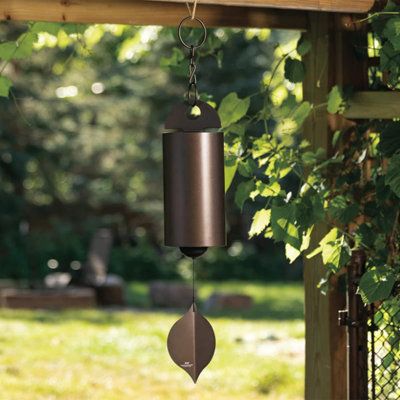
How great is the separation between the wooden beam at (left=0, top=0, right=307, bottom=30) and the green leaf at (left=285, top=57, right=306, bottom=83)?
0.12 meters

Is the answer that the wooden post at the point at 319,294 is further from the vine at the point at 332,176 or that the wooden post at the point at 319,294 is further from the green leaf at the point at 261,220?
the green leaf at the point at 261,220

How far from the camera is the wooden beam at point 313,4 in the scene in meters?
2.74

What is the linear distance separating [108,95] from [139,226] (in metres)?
2.26

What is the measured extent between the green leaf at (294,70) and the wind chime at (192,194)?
3.03ft

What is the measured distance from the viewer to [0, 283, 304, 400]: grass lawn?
6055 mm

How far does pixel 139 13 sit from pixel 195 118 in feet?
2.94

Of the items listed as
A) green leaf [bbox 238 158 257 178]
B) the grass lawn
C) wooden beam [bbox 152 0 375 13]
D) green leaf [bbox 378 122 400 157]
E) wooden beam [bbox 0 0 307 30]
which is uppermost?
wooden beam [bbox 0 0 307 30]

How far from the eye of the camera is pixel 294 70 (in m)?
3.31

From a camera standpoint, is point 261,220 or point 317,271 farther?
point 317,271

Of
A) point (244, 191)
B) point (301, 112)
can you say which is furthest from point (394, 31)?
point (244, 191)

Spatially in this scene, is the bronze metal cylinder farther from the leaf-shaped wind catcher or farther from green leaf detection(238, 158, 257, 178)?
green leaf detection(238, 158, 257, 178)

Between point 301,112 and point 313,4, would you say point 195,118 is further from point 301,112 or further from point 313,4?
point 301,112

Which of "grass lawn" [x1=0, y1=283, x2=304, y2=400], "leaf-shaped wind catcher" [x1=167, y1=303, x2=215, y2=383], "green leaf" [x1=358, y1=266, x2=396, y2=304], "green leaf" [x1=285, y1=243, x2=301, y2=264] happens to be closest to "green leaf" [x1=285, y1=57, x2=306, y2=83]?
"green leaf" [x1=285, y1=243, x2=301, y2=264]

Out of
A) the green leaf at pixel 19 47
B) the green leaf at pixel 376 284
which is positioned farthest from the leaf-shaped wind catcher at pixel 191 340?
the green leaf at pixel 19 47
